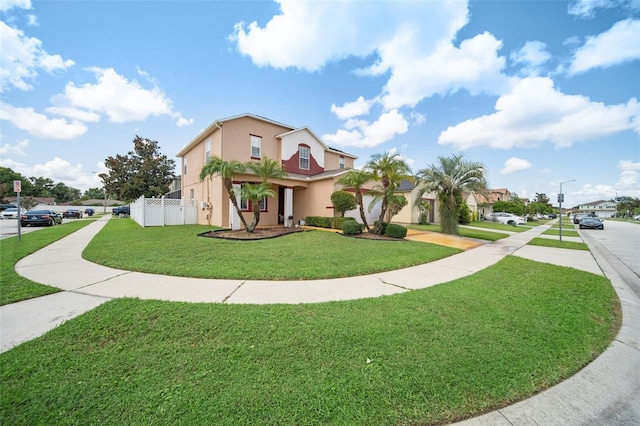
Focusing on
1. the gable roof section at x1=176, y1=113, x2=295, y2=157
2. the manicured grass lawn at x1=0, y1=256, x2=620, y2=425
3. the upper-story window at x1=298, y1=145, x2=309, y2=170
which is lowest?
the manicured grass lawn at x1=0, y1=256, x2=620, y2=425

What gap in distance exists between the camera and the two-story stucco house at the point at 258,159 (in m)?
14.7

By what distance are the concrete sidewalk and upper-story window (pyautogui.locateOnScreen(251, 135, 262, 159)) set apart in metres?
10.3

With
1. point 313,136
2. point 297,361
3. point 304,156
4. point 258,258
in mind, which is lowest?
point 297,361

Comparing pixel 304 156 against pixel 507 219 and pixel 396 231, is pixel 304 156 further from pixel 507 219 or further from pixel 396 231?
pixel 507 219

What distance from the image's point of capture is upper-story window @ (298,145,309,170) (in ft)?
58.7

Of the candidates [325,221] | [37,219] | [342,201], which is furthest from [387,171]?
[37,219]

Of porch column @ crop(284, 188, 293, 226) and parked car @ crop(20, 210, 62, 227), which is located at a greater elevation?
porch column @ crop(284, 188, 293, 226)

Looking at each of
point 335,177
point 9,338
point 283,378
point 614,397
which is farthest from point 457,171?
point 9,338

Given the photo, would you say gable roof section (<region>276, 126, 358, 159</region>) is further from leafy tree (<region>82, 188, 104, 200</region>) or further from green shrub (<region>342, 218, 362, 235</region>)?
leafy tree (<region>82, 188, 104, 200</region>)

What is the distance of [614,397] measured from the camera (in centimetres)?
225

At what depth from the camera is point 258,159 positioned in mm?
16000

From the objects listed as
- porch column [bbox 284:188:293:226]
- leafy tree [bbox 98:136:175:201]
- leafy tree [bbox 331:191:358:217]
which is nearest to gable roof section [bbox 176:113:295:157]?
porch column [bbox 284:188:293:226]

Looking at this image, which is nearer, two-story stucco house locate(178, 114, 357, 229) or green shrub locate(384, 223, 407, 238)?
green shrub locate(384, 223, 407, 238)

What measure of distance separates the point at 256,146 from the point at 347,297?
45.8 feet
